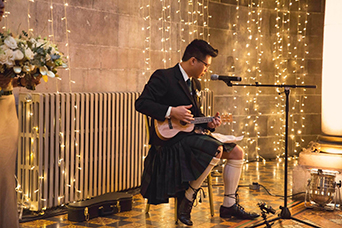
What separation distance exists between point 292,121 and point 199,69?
4.81m

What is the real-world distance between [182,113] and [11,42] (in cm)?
161

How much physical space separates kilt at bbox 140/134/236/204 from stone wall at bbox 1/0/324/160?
61.7 inches

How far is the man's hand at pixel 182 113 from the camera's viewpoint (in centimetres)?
400

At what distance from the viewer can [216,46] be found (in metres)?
7.51

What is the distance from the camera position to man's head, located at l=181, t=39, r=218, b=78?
13.9 feet

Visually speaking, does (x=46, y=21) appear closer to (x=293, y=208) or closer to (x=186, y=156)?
(x=186, y=156)

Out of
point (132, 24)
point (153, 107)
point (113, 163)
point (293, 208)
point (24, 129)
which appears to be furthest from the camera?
point (132, 24)

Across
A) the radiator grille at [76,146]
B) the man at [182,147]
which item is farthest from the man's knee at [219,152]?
the radiator grille at [76,146]

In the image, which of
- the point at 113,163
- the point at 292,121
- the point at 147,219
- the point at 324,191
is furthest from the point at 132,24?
the point at 292,121

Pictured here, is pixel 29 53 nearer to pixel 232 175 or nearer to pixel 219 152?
pixel 219 152

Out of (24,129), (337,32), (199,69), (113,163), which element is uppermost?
(337,32)

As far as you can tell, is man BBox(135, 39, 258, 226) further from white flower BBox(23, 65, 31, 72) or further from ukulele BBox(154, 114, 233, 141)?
white flower BBox(23, 65, 31, 72)

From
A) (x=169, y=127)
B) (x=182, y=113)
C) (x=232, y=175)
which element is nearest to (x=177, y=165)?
(x=169, y=127)

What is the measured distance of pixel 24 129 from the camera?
4594 millimetres
